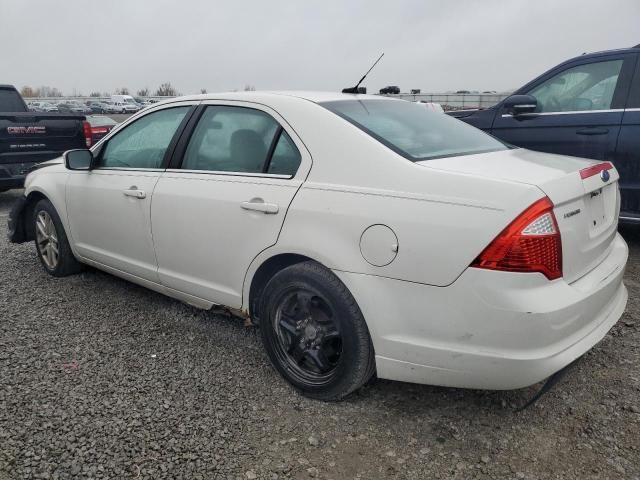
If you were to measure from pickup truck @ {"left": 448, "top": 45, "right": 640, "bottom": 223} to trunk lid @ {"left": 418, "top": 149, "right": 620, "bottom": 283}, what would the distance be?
7.61 feet

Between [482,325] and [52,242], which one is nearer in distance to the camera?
[482,325]

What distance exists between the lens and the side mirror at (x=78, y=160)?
12.8 feet

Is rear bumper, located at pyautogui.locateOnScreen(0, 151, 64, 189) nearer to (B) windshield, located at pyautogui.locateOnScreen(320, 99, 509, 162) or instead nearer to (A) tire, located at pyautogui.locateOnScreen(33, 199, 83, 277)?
(A) tire, located at pyautogui.locateOnScreen(33, 199, 83, 277)

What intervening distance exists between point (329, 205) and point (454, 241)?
0.62 meters

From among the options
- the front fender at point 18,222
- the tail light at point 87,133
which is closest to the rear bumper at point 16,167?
the tail light at point 87,133

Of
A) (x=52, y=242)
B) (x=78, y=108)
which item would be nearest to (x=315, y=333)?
(x=52, y=242)

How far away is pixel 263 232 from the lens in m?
2.72

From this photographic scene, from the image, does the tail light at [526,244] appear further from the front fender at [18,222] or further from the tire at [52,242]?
the front fender at [18,222]

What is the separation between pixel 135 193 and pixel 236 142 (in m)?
0.85

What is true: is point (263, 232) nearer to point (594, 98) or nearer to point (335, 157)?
point (335, 157)

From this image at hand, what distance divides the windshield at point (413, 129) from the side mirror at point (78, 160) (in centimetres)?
206

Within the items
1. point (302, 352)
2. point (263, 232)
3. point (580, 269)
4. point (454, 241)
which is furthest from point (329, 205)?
point (580, 269)

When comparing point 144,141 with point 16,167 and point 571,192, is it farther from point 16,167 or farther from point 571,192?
point 16,167

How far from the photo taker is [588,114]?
4957 mm
